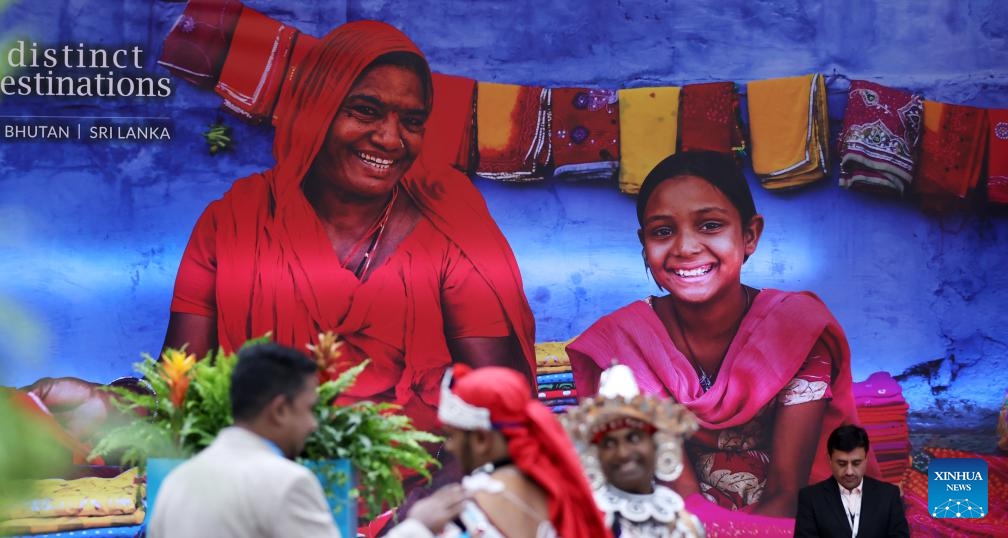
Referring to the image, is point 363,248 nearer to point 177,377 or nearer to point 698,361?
point 698,361

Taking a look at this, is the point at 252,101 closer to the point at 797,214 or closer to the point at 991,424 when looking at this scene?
the point at 797,214

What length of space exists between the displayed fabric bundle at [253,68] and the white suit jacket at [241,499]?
4440 mm

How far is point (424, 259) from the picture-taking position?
695 centimetres

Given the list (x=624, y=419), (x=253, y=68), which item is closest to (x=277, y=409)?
(x=624, y=419)

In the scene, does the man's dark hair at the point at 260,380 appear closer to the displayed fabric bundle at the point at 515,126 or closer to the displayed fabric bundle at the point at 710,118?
the displayed fabric bundle at the point at 515,126

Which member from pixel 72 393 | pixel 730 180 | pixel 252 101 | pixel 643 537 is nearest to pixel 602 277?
pixel 730 180

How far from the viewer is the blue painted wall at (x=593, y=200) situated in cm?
684

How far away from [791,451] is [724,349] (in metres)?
0.63

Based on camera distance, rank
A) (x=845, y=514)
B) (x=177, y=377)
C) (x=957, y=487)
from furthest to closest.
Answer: (x=957, y=487) < (x=845, y=514) < (x=177, y=377)

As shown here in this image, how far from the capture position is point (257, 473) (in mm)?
2625

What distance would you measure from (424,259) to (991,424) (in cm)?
315

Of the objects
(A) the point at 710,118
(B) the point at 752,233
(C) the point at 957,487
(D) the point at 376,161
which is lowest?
(C) the point at 957,487

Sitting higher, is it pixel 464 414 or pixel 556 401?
pixel 464 414

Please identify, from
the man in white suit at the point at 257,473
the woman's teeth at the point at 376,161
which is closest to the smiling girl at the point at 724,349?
the woman's teeth at the point at 376,161
